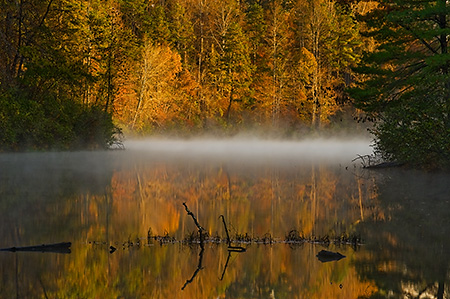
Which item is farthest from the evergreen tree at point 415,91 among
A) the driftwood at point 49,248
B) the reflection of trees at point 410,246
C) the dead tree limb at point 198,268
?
the driftwood at point 49,248

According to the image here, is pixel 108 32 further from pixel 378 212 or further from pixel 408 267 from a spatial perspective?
pixel 408 267

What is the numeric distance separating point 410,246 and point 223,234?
3809 mm

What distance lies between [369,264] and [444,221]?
5.57 m

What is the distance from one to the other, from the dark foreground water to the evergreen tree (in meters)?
1.47

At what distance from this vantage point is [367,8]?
77.3 metres

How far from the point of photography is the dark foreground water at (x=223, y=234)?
9156mm

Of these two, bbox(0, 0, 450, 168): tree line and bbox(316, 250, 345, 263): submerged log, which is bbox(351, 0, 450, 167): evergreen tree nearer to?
bbox(0, 0, 450, 168): tree line

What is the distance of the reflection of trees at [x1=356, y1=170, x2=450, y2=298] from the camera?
9172mm

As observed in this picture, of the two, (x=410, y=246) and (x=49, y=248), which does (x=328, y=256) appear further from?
(x=49, y=248)

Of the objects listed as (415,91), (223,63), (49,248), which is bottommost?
(49,248)

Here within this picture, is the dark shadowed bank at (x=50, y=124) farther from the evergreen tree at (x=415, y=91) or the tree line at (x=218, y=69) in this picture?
the evergreen tree at (x=415, y=91)

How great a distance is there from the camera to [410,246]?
12.0 m

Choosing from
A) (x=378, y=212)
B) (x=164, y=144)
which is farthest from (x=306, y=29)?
(x=378, y=212)

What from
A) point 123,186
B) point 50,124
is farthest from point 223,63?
point 123,186
